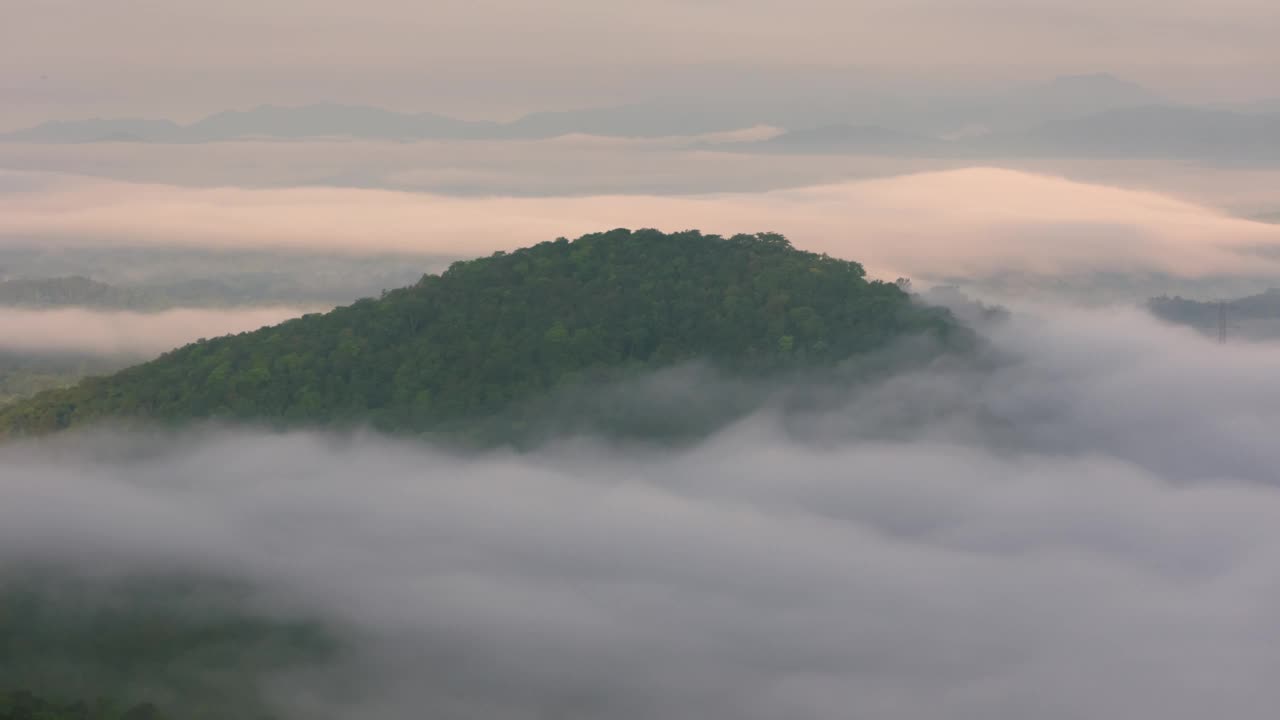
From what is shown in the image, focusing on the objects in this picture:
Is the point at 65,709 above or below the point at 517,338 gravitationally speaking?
below

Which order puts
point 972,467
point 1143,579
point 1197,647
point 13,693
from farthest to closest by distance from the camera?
point 972,467 → point 1143,579 → point 1197,647 → point 13,693

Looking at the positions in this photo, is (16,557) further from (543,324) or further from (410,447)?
(543,324)

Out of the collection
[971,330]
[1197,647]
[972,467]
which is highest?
[971,330]

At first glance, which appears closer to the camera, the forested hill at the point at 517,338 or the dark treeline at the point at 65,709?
the dark treeline at the point at 65,709

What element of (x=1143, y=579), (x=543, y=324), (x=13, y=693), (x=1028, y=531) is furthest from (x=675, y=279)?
(x=13, y=693)

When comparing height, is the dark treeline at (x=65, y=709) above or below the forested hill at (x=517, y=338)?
below

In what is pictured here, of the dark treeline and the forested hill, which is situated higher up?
the forested hill

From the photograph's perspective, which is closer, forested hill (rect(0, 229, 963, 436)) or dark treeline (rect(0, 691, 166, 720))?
dark treeline (rect(0, 691, 166, 720))

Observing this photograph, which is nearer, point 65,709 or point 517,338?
point 65,709
